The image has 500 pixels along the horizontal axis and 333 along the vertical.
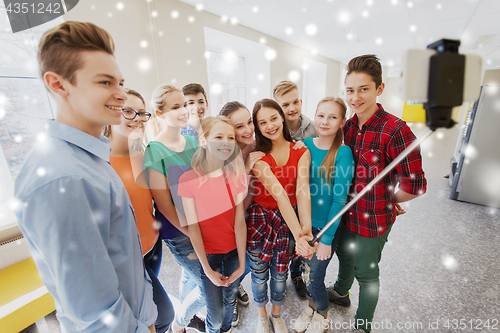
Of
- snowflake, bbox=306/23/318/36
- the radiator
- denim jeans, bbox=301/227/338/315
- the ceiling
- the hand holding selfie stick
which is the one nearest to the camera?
the hand holding selfie stick

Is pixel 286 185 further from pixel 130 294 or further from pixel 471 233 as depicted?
pixel 471 233

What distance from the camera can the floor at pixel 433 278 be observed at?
4.50ft

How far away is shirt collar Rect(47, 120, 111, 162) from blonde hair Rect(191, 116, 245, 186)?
1.37 ft

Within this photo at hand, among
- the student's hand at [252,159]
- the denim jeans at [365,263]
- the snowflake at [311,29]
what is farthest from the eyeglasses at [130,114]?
the snowflake at [311,29]

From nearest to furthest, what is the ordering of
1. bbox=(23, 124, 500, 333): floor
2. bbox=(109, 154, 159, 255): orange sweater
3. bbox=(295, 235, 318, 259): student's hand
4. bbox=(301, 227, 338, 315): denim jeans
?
bbox=(109, 154, 159, 255): orange sweater < bbox=(295, 235, 318, 259): student's hand < bbox=(301, 227, 338, 315): denim jeans < bbox=(23, 124, 500, 333): floor

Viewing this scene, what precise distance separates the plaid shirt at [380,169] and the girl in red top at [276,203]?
0.26 meters

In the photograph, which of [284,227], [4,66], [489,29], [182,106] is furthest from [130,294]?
[489,29]

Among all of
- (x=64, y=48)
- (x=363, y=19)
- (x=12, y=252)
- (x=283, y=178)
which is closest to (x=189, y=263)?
(x=283, y=178)

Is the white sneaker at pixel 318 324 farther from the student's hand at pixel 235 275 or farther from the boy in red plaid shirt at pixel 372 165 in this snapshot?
the student's hand at pixel 235 275

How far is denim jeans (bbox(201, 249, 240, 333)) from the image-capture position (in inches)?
41.8

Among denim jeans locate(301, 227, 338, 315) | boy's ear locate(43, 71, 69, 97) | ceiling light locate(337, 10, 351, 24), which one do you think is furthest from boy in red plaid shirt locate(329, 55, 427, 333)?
ceiling light locate(337, 10, 351, 24)

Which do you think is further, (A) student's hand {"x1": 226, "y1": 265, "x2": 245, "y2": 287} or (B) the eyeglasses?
(A) student's hand {"x1": 226, "y1": 265, "x2": 245, "y2": 287}

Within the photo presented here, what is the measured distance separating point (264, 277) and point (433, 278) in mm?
1495

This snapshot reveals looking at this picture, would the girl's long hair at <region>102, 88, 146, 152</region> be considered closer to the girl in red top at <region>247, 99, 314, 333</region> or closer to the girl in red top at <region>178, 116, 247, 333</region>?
the girl in red top at <region>178, 116, 247, 333</region>
